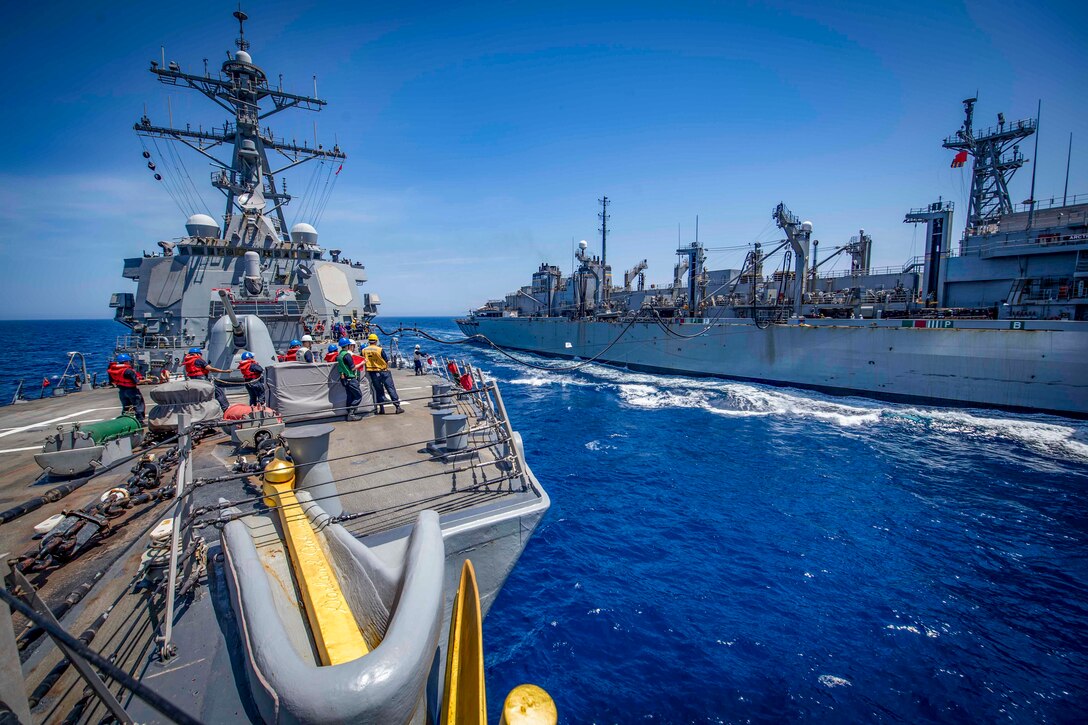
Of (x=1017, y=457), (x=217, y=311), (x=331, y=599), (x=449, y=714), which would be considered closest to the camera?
(x=449, y=714)

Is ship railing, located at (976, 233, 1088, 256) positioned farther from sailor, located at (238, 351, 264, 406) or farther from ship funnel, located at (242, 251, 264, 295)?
ship funnel, located at (242, 251, 264, 295)

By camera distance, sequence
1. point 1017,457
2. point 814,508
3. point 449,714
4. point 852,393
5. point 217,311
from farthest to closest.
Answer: point 852,393 → point 217,311 → point 1017,457 → point 814,508 → point 449,714

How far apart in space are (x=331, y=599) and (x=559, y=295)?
161 feet

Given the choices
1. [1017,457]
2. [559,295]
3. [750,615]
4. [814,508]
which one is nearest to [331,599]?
[750,615]

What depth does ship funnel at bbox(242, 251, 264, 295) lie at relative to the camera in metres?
17.0

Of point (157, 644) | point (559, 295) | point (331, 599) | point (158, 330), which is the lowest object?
point (157, 644)

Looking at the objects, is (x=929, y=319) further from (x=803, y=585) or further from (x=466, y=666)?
(x=466, y=666)

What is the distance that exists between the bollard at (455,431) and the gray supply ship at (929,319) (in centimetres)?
2624

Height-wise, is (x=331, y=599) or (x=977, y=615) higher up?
(x=331, y=599)

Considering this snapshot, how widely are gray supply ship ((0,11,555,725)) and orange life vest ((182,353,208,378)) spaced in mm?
1337

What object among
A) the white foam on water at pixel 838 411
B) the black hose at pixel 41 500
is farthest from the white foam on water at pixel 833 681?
the white foam on water at pixel 838 411

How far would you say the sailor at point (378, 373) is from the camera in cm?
937

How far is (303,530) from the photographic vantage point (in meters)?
4.04

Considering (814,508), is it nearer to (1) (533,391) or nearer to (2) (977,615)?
(2) (977,615)
